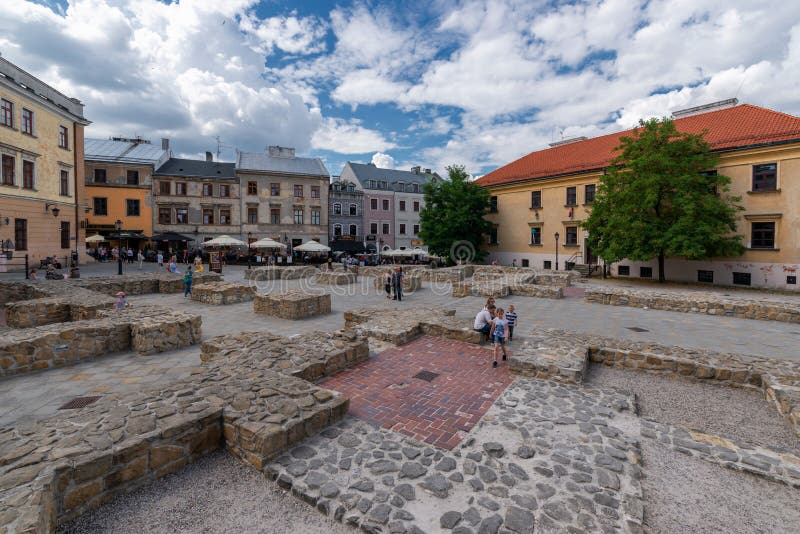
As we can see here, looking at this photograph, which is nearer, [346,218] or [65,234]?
[65,234]

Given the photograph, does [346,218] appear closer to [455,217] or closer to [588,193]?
[455,217]

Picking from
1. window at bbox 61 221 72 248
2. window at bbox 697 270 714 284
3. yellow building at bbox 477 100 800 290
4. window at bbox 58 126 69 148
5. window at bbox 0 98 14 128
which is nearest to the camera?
yellow building at bbox 477 100 800 290

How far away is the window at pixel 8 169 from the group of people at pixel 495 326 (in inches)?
1163

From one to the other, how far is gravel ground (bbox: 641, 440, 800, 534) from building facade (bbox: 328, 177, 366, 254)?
41.8 m

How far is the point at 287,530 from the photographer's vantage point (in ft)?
11.6

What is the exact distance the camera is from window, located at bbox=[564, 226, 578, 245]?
102ft

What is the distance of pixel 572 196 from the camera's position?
31.3 metres

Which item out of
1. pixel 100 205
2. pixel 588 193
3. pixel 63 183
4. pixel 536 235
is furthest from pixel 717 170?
pixel 100 205

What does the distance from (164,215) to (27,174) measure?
49.4 feet

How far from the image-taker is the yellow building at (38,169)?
22.1 meters

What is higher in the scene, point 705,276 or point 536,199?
point 536,199

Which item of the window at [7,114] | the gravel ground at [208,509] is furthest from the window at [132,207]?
the gravel ground at [208,509]

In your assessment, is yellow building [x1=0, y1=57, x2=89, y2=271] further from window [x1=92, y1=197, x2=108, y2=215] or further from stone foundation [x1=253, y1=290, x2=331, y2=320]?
stone foundation [x1=253, y1=290, x2=331, y2=320]

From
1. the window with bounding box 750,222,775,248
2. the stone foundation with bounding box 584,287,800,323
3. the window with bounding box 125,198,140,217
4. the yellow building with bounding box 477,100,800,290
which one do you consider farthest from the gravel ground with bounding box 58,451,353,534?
the window with bounding box 125,198,140,217
